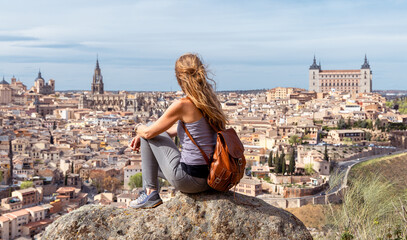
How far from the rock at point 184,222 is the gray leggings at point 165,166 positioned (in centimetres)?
7

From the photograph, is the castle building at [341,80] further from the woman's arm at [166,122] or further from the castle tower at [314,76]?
the woman's arm at [166,122]

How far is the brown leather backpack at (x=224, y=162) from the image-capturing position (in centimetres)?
221

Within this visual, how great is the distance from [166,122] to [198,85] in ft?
0.72

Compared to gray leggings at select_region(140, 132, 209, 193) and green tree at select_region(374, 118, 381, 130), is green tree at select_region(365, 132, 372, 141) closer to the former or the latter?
green tree at select_region(374, 118, 381, 130)

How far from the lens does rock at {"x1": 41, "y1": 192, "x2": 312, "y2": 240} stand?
224cm

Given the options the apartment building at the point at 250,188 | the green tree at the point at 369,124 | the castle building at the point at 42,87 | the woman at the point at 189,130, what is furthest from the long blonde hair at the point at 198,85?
the castle building at the point at 42,87

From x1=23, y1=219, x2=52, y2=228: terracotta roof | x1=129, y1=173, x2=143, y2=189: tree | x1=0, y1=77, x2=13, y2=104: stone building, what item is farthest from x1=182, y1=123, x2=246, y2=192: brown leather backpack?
x1=0, y1=77, x2=13, y2=104: stone building

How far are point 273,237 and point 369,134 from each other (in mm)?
29620

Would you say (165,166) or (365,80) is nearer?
(165,166)

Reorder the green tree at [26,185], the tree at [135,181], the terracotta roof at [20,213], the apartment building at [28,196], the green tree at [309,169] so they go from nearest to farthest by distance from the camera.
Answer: the terracotta roof at [20,213] < the apartment building at [28,196] < the green tree at [26,185] < the tree at [135,181] < the green tree at [309,169]

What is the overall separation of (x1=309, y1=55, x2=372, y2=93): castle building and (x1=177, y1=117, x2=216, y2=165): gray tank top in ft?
211

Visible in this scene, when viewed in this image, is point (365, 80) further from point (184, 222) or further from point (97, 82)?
point (184, 222)

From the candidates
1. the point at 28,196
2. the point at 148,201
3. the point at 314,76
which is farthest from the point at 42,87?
the point at 148,201

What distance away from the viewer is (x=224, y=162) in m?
2.21
